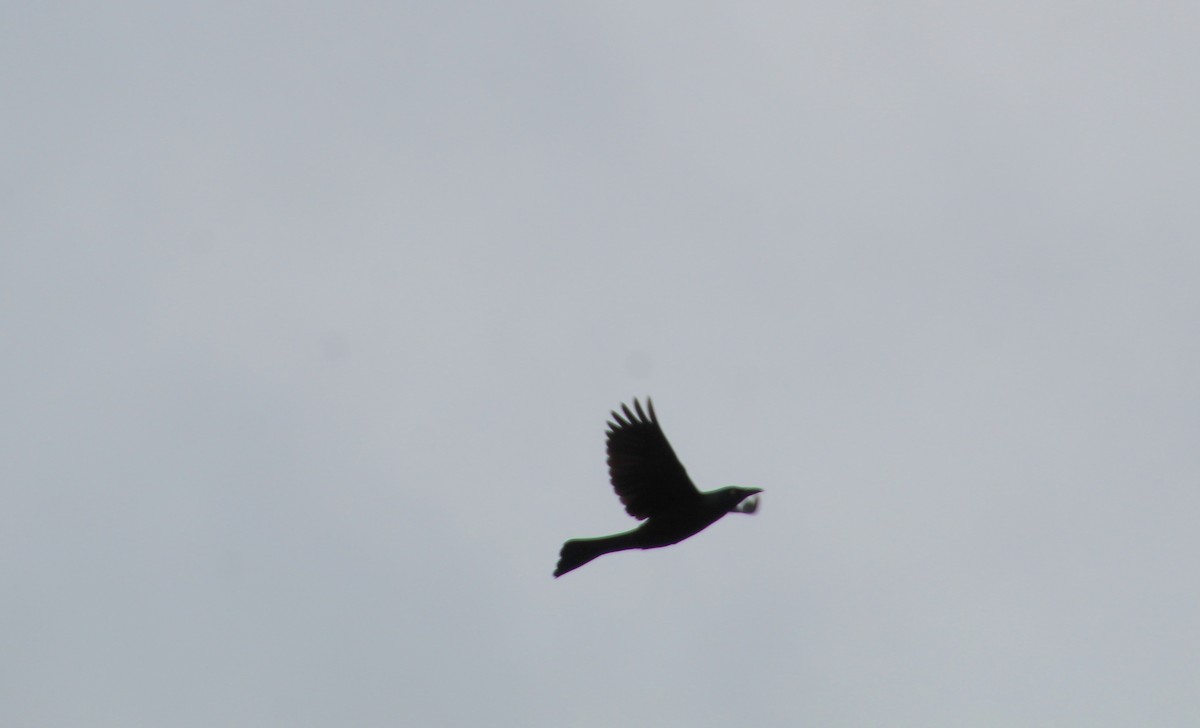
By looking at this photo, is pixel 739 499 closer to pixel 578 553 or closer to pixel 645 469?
pixel 645 469

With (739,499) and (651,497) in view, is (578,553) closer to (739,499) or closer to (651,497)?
(651,497)

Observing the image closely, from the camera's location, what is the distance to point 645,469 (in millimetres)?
9812

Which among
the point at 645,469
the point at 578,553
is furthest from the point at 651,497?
the point at 578,553

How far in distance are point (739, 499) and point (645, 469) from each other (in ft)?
3.38

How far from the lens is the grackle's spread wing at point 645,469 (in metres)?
9.67

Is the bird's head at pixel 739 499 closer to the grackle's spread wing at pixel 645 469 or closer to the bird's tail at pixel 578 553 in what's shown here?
the grackle's spread wing at pixel 645 469

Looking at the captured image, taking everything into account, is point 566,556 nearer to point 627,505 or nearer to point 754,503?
point 627,505

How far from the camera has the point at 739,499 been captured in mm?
9586

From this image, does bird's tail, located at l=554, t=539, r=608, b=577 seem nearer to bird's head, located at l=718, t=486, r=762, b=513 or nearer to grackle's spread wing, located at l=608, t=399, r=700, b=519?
grackle's spread wing, located at l=608, t=399, r=700, b=519

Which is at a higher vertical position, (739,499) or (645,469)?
(645,469)

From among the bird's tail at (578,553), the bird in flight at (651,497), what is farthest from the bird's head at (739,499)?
the bird's tail at (578,553)

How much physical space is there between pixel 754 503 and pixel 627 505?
52.7 inches

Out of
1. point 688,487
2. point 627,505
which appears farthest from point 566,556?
point 688,487

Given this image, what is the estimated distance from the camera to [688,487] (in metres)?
9.68
